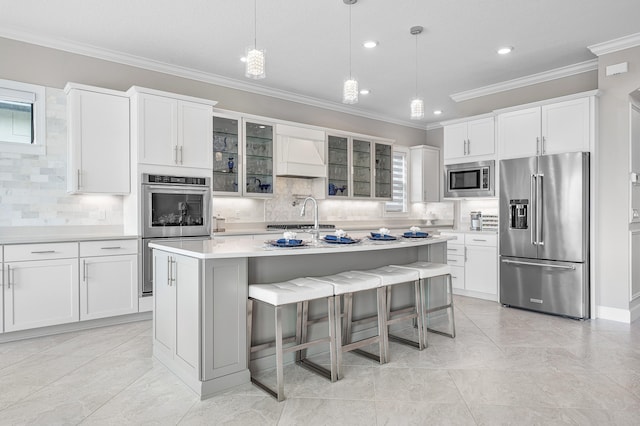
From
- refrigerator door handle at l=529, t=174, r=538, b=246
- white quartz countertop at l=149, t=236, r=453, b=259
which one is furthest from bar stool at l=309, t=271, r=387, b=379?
refrigerator door handle at l=529, t=174, r=538, b=246

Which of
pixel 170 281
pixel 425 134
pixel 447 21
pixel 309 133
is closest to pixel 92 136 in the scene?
pixel 170 281

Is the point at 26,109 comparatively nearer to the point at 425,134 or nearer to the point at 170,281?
the point at 170,281

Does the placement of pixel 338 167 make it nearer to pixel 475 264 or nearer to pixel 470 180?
pixel 470 180

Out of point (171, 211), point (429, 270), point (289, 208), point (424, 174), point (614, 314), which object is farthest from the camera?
point (424, 174)

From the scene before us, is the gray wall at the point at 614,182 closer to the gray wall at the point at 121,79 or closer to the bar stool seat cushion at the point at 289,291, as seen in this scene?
the bar stool seat cushion at the point at 289,291

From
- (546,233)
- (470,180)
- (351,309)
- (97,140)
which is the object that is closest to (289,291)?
(351,309)

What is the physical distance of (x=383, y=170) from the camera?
709 centimetres

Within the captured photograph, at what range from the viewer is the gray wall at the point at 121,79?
407cm

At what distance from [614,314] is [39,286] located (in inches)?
224

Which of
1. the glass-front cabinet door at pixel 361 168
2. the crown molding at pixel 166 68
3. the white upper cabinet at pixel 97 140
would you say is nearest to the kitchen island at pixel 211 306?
the white upper cabinet at pixel 97 140

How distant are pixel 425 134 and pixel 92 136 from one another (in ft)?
20.3

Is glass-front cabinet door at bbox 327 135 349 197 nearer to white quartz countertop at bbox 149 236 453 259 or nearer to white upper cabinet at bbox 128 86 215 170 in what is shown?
white upper cabinet at bbox 128 86 215 170

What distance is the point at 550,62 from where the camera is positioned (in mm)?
4844

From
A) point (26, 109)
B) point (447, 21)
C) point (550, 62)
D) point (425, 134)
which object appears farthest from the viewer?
point (425, 134)
